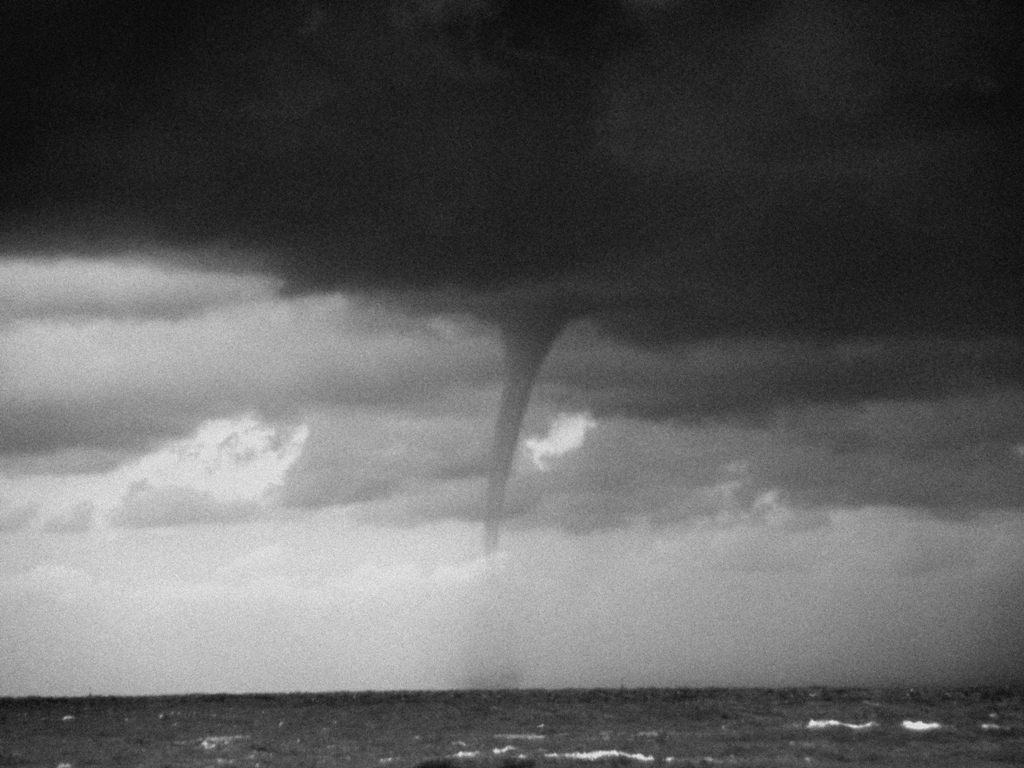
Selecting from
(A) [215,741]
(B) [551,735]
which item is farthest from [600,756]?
(A) [215,741]

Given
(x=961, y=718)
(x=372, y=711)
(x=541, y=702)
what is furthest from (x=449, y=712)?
(x=961, y=718)

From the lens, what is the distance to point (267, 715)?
154 m

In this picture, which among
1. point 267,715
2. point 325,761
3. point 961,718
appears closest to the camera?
point 325,761

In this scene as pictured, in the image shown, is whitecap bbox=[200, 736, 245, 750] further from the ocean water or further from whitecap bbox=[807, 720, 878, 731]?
whitecap bbox=[807, 720, 878, 731]

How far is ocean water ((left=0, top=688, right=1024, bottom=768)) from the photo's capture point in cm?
8594

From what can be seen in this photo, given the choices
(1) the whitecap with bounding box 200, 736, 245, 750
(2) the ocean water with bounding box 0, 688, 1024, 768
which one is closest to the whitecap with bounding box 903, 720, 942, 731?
(2) the ocean water with bounding box 0, 688, 1024, 768

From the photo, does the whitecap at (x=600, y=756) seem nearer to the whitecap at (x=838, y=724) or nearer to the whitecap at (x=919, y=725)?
the whitecap at (x=838, y=724)

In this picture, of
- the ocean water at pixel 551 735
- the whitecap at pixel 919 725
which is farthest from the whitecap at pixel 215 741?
the whitecap at pixel 919 725

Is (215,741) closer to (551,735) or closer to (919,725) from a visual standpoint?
(551,735)

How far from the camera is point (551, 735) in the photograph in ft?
357

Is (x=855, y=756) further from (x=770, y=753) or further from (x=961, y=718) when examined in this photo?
(x=961, y=718)

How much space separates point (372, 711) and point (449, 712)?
1052 centimetres

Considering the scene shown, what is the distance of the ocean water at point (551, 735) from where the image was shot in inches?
3383

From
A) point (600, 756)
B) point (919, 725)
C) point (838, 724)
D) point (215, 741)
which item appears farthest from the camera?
point (215, 741)
